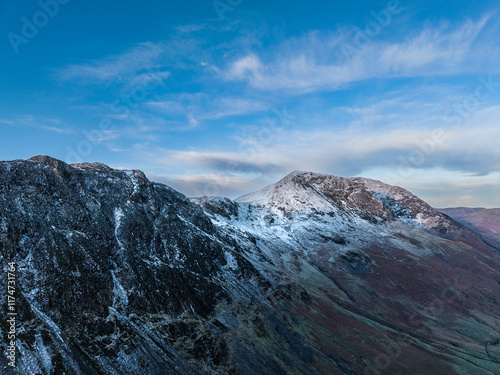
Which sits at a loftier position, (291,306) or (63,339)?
(63,339)

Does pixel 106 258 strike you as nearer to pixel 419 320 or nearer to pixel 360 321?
pixel 360 321

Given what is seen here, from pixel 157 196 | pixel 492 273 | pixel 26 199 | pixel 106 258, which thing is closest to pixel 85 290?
pixel 106 258

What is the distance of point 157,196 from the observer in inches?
3848

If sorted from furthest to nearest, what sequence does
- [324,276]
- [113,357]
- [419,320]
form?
1. [324,276]
2. [419,320]
3. [113,357]

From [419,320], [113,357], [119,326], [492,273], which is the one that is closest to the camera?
[113,357]

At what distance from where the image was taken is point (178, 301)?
229 feet

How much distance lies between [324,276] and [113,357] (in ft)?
361

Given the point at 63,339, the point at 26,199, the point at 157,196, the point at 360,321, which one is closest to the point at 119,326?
the point at 63,339

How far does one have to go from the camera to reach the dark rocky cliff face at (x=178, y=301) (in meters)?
50.8

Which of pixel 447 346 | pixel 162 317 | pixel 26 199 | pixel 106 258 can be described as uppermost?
pixel 26 199

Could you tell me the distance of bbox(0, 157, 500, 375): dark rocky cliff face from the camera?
50.8m

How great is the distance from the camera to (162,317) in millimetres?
63062

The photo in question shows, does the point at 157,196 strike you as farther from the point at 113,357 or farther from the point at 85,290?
the point at 113,357

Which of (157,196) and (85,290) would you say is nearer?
(85,290)
